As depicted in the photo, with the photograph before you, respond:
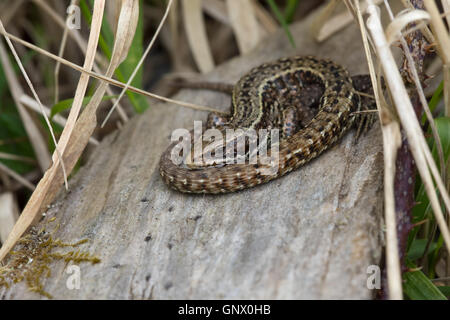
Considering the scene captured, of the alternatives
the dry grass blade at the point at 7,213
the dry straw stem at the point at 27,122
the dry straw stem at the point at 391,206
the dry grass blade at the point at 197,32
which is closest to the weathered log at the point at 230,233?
the dry straw stem at the point at 391,206

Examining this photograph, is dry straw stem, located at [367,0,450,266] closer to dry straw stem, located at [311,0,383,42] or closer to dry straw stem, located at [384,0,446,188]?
dry straw stem, located at [384,0,446,188]

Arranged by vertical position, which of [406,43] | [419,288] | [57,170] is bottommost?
[419,288]

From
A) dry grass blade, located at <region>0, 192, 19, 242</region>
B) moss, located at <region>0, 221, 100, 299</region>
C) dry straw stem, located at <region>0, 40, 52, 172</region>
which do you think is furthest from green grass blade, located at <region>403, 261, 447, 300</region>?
dry straw stem, located at <region>0, 40, 52, 172</region>

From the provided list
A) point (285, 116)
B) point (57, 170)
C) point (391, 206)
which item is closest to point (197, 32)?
point (285, 116)

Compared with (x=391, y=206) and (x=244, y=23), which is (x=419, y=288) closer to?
(x=391, y=206)

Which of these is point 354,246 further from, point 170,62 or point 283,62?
point 170,62
